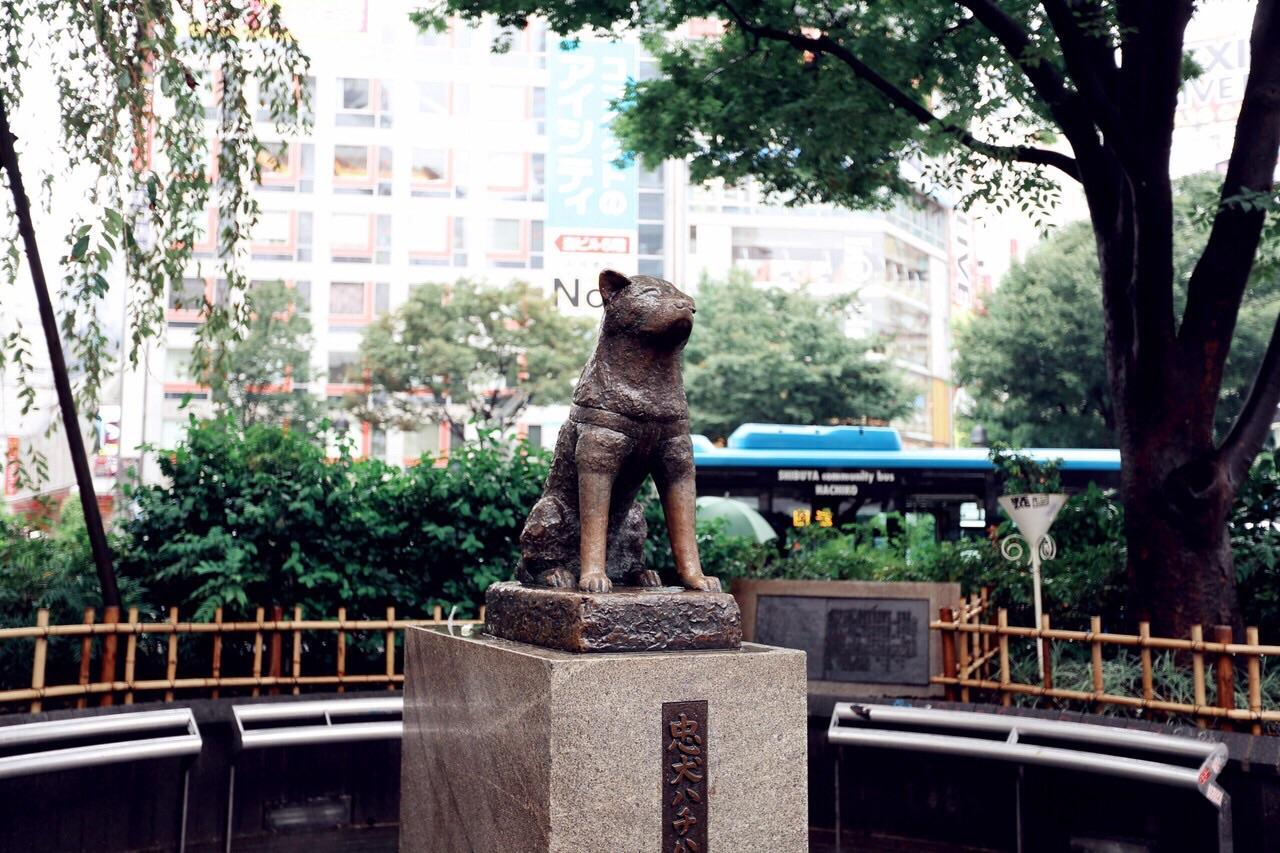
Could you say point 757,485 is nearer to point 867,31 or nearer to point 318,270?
point 867,31

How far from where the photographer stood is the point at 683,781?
362 cm

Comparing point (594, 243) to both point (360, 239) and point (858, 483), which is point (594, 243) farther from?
point (858, 483)

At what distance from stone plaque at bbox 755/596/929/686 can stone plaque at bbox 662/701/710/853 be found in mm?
3945

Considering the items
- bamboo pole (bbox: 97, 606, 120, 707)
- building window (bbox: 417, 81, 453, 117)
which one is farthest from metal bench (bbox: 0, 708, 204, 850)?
building window (bbox: 417, 81, 453, 117)

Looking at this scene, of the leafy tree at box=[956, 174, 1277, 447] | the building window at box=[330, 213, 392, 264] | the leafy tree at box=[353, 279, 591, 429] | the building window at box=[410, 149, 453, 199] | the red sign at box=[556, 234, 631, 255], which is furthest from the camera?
the building window at box=[410, 149, 453, 199]

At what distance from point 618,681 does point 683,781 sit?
1.38 feet

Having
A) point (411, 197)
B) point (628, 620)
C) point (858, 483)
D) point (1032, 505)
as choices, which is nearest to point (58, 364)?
point (628, 620)

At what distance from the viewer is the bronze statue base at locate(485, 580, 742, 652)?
3.67 metres

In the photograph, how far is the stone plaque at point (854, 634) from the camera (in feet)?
24.0

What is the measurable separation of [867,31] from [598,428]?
603 centimetres

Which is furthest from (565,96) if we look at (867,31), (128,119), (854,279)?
(128,119)

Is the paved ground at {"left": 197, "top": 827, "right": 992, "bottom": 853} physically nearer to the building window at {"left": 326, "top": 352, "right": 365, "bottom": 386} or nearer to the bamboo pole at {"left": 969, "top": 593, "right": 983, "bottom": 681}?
the bamboo pole at {"left": 969, "top": 593, "right": 983, "bottom": 681}

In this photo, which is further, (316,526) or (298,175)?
(298,175)

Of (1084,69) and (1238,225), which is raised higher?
(1084,69)
